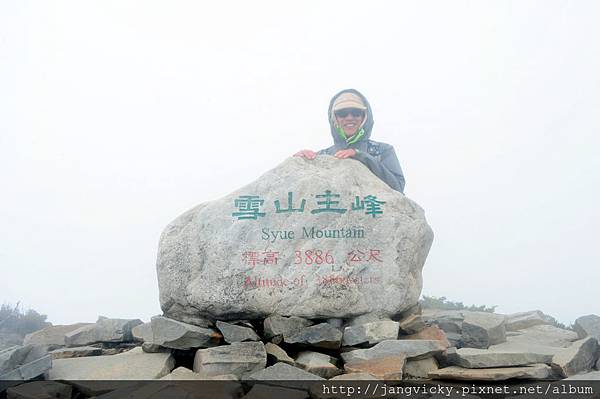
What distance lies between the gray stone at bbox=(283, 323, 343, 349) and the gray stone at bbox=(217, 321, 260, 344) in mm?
501

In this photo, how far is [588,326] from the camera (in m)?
7.94

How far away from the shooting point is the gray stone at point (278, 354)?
6.52 meters

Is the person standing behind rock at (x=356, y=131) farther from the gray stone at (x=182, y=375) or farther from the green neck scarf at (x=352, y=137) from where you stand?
the gray stone at (x=182, y=375)

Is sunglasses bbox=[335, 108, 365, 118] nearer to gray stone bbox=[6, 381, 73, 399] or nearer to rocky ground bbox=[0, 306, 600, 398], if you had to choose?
rocky ground bbox=[0, 306, 600, 398]

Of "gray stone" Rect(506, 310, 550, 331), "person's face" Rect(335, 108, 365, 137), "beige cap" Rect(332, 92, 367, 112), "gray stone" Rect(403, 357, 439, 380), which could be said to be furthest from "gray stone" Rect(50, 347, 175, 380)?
"gray stone" Rect(506, 310, 550, 331)

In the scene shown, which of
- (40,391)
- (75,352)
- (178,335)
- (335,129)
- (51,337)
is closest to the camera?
(40,391)

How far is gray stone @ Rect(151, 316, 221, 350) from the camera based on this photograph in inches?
268

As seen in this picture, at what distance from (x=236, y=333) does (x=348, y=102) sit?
5.32m

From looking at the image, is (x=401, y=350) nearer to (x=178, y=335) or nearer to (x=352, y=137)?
(x=178, y=335)

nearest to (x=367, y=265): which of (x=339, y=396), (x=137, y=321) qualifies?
(x=339, y=396)

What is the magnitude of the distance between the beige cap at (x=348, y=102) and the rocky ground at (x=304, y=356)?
4281 mm

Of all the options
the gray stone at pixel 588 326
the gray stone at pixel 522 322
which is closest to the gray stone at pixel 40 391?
the gray stone at pixel 588 326

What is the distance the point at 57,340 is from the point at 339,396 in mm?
6129

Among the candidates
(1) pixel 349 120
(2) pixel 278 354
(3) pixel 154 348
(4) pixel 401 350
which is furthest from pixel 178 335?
(1) pixel 349 120
